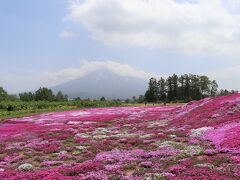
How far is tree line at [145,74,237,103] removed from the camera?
15925 cm

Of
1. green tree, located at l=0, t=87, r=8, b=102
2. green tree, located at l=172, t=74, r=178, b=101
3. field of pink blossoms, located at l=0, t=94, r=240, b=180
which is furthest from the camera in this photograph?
green tree, located at l=172, t=74, r=178, b=101

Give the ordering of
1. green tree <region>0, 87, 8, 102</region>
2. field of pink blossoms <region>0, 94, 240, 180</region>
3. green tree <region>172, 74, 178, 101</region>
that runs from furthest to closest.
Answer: green tree <region>172, 74, 178, 101</region> < green tree <region>0, 87, 8, 102</region> < field of pink blossoms <region>0, 94, 240, 180</region>

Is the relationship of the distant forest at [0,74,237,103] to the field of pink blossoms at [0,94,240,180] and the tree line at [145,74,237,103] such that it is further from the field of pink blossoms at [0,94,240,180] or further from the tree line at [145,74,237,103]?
the field of pink blossoms at [0,94,240,180]

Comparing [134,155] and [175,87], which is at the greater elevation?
[175,87]

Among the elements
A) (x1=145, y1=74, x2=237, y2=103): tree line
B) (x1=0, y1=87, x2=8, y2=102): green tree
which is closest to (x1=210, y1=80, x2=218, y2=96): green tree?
(x1=145, y1=74, x2=237, y2=103): tree line

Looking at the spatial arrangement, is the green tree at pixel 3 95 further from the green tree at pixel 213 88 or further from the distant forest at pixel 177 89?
the green tree at pixel 213 88

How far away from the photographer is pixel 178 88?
163 metres

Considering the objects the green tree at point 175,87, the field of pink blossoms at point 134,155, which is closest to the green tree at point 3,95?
the green tree at point 175,87

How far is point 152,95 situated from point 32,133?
131 metres

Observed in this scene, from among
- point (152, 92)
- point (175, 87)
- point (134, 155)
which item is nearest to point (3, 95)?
point (152, 92)

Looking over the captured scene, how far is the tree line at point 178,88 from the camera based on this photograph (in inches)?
6270

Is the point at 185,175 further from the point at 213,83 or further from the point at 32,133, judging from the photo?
the point at 213,83

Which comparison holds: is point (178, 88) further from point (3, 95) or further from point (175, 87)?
point (3, 95)

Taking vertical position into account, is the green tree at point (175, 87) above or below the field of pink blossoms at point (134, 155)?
above
